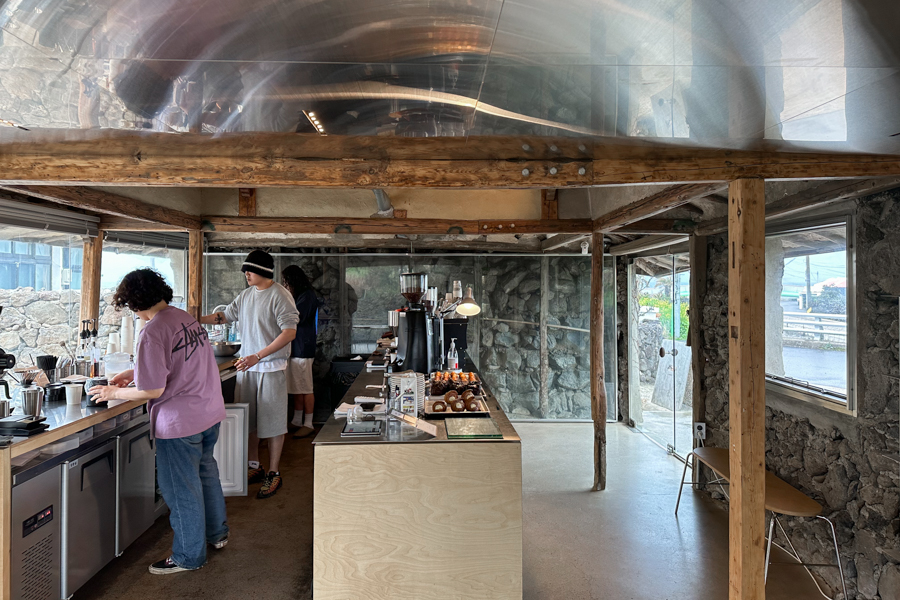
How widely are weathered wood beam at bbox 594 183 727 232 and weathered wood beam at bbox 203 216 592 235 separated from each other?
2.61ft

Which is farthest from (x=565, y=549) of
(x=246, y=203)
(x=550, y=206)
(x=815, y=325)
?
(x=246, y=203)

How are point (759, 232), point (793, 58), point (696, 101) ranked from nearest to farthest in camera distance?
point (793, 58) < point (696, 101) < point (759, 232)

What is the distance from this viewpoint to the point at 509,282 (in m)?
6.79

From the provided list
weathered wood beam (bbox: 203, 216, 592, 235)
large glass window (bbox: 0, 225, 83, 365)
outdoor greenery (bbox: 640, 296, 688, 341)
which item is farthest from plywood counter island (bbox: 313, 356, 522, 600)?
outdoor greenery (bbox: 640, 296, 688, 341)

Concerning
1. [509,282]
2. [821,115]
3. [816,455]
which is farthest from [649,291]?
[821,115]

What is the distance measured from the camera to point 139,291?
2736mm

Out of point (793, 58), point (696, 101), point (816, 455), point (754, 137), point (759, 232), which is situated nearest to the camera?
point (793, 58)

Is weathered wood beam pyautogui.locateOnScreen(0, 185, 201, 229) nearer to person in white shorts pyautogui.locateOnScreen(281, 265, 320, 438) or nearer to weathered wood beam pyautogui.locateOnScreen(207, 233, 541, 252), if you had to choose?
person in white shorts pyautogui.locateOnScreen(281, 265, 320, 438)

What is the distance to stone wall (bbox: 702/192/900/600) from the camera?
270 cm

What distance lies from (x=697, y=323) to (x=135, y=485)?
4.53 meters

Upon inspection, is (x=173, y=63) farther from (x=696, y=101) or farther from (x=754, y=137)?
(x=754, y=137)

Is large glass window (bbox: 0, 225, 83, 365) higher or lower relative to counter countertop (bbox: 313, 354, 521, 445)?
higher

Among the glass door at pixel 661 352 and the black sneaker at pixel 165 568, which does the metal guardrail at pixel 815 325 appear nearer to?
the glass door at pixel 661 352

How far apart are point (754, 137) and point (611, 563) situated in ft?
8.62
